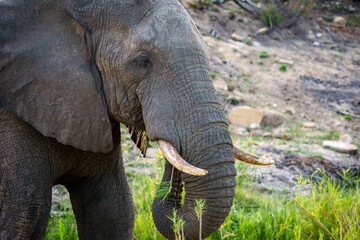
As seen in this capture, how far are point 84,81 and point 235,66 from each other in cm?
893

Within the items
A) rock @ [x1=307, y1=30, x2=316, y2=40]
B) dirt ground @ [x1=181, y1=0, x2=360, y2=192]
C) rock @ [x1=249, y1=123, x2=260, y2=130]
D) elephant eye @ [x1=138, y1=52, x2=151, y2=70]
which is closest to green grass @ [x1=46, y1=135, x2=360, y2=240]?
elephant eye @ [x1=138, y1=52, x2=151, y2=70]

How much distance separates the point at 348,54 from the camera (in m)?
13.9

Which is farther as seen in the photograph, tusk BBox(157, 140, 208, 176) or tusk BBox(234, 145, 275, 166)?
tusk BBox(234, 145, 275, 166)

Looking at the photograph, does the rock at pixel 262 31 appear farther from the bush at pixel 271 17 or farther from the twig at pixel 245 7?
the twig at pixel 245 7

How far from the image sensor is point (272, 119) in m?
8.67

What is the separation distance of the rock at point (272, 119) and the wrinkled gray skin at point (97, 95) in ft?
20.3

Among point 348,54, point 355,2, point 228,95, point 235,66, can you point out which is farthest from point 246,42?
point 355,2

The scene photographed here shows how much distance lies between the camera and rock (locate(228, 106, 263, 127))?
8.34 metres

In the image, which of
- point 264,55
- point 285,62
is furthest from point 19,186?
point 285,62

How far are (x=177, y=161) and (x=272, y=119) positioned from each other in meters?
6.75

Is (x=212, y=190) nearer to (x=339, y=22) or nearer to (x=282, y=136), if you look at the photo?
(x=282, y=136)

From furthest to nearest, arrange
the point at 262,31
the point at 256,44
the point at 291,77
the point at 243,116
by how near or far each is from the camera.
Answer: the point at 262,31 < the point at 256,44 < the point at 291,77 < the point at 243,116

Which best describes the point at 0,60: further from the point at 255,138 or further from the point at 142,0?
the point at 255,138

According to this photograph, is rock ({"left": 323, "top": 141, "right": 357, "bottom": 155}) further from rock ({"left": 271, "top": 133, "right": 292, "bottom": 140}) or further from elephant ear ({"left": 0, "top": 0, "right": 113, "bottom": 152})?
elephant ear ({"left": 0, "top": 0, "right": 113, "bottom": 152})
